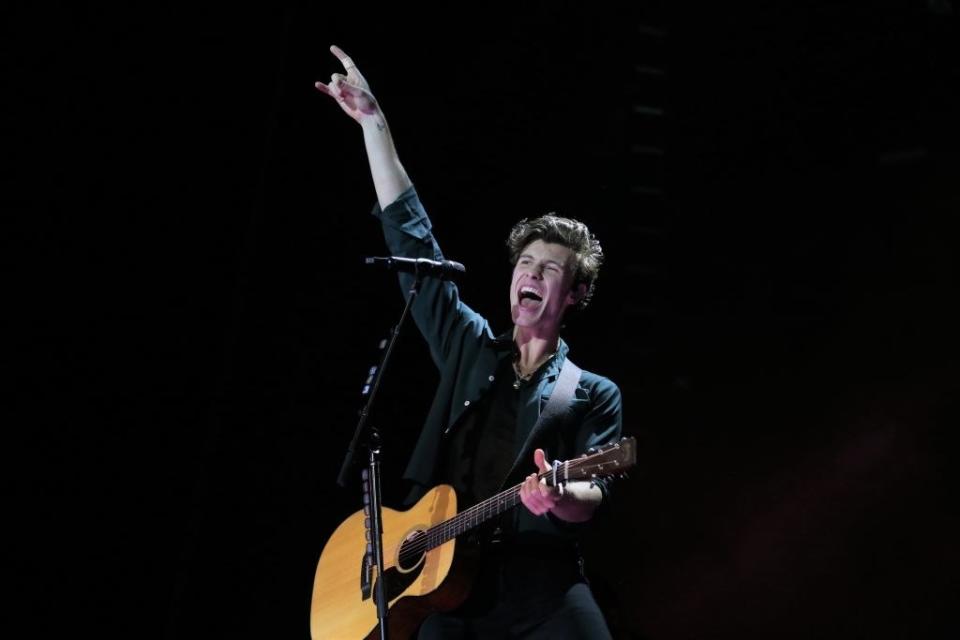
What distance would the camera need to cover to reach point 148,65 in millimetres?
3824

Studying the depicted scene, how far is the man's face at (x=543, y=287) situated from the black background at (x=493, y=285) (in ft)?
3.09

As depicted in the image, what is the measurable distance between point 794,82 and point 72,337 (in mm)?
3376

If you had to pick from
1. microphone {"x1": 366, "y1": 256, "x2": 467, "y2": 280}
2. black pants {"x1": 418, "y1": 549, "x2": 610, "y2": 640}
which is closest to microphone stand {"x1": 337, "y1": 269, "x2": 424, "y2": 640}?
microphone {"x1": 366, "y1": 256, "x2": 467, "y2": 280}

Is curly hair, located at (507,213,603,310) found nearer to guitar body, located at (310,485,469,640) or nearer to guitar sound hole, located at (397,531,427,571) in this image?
guitar body, located at (310,485,469,640)

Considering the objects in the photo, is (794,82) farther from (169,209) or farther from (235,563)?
(235,563)

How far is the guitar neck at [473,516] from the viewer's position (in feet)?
9.04

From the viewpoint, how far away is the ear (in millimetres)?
3389

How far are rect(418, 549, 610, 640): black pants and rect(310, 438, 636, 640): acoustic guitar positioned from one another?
2.4 inches

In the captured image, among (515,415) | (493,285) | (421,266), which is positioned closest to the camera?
(421,266)

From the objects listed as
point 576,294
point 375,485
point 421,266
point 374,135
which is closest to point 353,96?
point 374,135

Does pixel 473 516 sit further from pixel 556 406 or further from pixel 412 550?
pixel 556 406

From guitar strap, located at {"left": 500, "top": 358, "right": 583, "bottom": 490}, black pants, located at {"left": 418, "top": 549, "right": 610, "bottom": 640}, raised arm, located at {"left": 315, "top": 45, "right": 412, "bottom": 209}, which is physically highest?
raised arm, located at {"left": 315, "top": 45, "right": 412, "bottom": 209}

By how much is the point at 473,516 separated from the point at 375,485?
1.18 ft

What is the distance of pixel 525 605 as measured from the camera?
9.10ft
